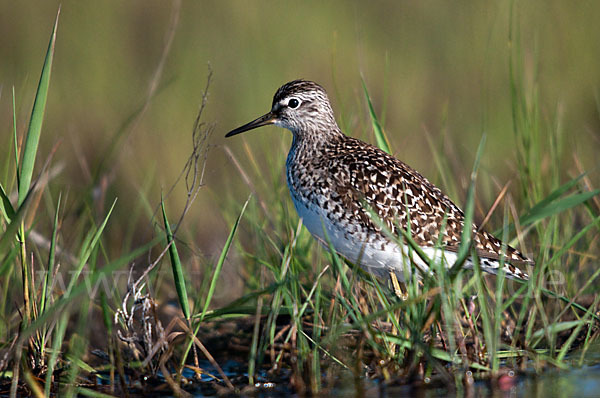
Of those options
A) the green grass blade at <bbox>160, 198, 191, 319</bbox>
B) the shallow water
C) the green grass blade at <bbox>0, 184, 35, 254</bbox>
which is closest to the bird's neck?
the green grass blade at <bbox>160, 198, 191, 319</bbox>

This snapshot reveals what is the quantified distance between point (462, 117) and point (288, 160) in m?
4.01

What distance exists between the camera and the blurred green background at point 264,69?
9.55 metres

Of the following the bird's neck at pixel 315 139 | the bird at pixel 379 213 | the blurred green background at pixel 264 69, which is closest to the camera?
the bird at pixel 379 213

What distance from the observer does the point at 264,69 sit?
10242mm

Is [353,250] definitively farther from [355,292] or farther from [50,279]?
[50,279]

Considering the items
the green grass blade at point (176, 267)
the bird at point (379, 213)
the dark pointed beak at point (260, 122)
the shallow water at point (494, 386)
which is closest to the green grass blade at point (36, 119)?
the green grass blade at point (176, 267)

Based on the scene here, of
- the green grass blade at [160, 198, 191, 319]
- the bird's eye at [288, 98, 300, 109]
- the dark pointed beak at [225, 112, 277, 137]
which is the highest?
the bird's eye at [288, 98, 300, 109]

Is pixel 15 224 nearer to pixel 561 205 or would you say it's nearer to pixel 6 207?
pixel 6 207

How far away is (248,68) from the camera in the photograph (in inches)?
404

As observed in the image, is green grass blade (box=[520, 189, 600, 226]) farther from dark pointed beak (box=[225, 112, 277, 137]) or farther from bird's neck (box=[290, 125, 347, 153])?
dark pointed beak (box=[225, 112, 277, 137])

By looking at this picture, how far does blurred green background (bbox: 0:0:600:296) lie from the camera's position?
9547mm

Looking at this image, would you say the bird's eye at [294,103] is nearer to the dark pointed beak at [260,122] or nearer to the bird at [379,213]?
the dark pointed beak at [260,122]

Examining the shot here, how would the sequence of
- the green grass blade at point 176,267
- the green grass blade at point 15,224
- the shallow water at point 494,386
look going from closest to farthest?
the green grass blade at point 15,224, the shallow water at point 494,386, the green grass blade at point 176,267

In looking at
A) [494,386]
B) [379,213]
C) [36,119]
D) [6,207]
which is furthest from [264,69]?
[494,386]
